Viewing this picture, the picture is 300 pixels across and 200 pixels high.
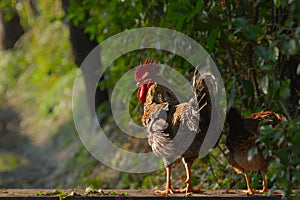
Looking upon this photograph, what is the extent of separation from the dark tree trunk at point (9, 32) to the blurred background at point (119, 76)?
29 millimetres

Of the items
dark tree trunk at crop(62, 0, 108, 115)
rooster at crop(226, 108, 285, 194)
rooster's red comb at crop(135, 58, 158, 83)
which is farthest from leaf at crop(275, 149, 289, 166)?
dark tree trunk at crop(62, 0, 108, 115)

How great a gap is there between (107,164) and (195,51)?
15.0ft

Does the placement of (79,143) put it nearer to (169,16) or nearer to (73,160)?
(73,160)

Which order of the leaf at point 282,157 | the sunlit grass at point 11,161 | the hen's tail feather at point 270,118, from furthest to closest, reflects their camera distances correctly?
the sunlit grass at point 11,161, the hen's tail feather at point 270,118, the leaf at point 282,157

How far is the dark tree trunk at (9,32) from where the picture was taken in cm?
1859

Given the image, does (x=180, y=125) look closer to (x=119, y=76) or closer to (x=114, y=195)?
(x=114, y=195)

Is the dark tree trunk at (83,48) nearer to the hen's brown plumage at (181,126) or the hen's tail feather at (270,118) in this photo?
the hen's brown plumage at (181,126)

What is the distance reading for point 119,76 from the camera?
26.8ft

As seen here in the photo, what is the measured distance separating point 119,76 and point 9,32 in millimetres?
11334

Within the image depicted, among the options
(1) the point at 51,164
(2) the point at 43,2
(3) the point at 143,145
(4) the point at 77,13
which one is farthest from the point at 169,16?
(2) the point at 43,2

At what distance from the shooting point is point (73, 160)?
12.3 metres

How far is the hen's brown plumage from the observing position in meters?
4.62

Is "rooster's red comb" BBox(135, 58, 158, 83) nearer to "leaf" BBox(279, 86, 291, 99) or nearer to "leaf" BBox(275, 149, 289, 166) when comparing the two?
"leaf" BBox(279, 86, 291, 99)

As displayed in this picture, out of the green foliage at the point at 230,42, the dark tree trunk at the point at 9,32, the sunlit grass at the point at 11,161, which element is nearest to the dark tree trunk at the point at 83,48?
the green foliage at the point at 230,42
